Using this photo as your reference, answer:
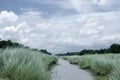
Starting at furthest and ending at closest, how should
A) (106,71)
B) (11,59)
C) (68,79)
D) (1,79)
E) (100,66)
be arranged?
(100,66), (106,71), (68,79), (11,59), (1,79)

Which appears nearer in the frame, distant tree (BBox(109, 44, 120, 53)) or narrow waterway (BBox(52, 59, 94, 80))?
narrow waterway (BBox(52, 59, 94, 80))

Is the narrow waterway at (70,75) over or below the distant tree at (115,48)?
below

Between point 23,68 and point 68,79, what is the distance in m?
8.07

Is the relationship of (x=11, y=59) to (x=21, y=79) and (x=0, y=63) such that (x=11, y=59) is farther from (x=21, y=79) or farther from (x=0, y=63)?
(x=21, y=79)

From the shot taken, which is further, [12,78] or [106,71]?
[106,71]

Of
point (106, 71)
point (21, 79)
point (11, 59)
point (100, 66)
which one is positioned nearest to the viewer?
point (21, 79)

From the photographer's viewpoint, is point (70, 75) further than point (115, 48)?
No

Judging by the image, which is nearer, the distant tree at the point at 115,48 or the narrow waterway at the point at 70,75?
the narrow waterway at the point at 70,75

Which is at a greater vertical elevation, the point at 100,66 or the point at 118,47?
the point at 118,47

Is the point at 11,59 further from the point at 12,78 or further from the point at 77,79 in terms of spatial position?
the point at 77,79

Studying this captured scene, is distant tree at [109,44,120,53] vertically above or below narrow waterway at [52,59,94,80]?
above

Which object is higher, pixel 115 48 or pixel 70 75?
pixel 115 48

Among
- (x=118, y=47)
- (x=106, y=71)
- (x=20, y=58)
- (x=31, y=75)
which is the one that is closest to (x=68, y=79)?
(x=106, y=71)

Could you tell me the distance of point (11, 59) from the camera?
476 inches
